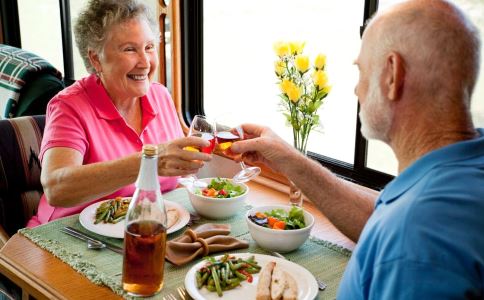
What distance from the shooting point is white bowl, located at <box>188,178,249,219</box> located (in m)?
1.79

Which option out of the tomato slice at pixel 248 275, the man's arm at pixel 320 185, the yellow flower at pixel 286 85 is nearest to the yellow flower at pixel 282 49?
the yellow flower at pixel 286 85

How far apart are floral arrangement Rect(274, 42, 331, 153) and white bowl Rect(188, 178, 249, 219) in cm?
33

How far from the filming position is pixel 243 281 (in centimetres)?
142

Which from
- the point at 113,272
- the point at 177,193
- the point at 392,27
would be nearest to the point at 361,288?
the point at 392,27

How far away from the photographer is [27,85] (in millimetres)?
3105

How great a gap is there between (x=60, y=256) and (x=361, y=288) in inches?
34.4

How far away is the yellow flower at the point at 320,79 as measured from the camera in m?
1.92

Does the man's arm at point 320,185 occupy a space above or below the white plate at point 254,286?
above

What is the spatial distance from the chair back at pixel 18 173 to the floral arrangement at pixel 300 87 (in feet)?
3.47

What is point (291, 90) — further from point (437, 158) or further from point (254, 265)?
point (437, 158)

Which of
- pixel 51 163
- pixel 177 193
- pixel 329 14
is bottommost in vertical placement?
pixel 177 193

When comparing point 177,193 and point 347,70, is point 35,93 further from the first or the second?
point 347,70

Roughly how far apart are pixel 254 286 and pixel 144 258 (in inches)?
11.1

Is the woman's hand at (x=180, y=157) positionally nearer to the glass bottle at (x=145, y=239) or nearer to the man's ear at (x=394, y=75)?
the glass bottle at (x=145, y=239)
